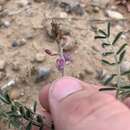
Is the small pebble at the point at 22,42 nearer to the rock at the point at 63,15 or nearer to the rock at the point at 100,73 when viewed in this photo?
the rock at the point at 63,15

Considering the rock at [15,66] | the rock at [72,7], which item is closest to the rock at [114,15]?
the rock at [72,7]

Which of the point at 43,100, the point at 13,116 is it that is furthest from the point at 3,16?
the point at 13,116

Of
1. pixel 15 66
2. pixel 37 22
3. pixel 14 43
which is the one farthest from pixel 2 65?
pixel 37 22

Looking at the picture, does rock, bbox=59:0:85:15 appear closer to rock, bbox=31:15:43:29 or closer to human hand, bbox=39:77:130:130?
rock, bbox=31:15:43:29

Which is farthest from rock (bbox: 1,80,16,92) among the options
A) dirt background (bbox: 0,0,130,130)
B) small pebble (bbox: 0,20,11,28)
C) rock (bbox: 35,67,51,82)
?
small pebble (bbox: 0,20,11,28)

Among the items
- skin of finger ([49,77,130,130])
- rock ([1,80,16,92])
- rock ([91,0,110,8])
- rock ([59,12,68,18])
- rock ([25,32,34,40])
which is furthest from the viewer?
rock ([91,0,110,8])

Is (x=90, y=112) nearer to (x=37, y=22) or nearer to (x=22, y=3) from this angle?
A: (x=37, y=22)

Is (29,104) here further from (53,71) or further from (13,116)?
(13,116)
